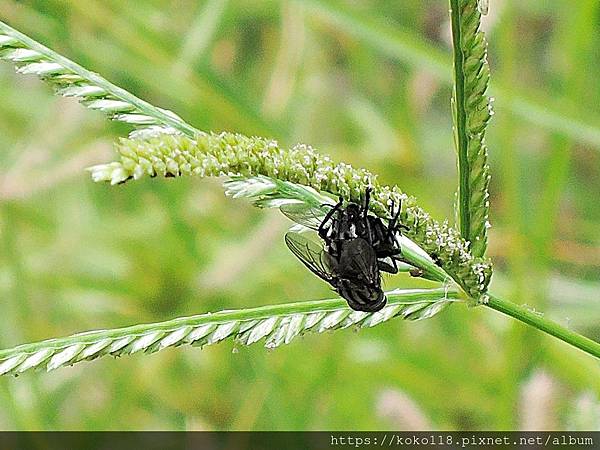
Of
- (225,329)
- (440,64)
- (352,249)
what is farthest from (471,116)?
(440,64)

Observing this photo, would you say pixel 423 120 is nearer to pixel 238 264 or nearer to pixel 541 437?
pixel 238 264

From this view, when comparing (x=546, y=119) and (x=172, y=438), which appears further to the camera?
(x=172, y=438)

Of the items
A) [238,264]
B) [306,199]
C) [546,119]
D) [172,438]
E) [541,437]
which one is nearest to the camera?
[306,199]

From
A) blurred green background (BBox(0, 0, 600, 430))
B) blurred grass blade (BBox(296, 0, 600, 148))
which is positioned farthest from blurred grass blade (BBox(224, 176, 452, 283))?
blurred grass blade (BBox(296, 0, 600, 148))

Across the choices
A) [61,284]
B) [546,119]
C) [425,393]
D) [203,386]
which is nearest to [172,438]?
[203,386]

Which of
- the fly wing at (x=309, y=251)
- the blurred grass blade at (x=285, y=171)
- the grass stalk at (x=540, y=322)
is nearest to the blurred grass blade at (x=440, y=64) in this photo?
the fly wing at (x=309, y=251)

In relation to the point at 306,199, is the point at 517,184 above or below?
below

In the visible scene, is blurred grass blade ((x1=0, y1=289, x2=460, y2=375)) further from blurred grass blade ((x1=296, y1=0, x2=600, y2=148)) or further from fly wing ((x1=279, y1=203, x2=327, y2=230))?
blurred grass blade ((x1=296, y1=0, x2=600, y2=148))
